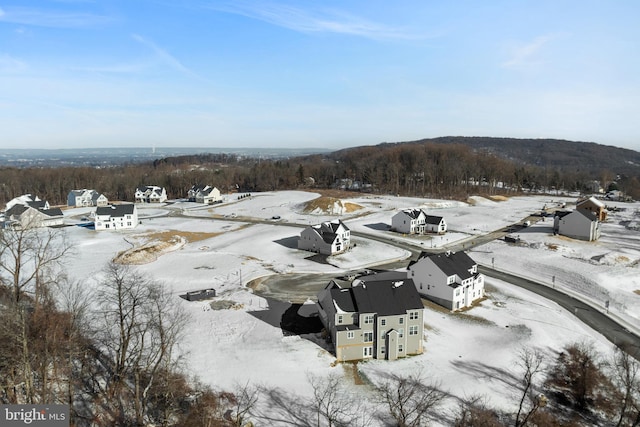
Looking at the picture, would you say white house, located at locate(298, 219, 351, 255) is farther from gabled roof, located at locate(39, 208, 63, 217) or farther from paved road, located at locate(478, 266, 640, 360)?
gabled roof, located at locate(39, 208, 63, 217)

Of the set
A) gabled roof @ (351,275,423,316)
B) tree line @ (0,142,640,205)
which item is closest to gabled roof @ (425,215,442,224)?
gabled roof @ (351,275,423,316)

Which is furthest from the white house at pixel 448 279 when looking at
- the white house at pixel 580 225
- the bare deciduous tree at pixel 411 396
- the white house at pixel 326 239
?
the white house at pixel 580 225

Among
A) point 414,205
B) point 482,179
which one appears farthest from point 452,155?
point 414,205

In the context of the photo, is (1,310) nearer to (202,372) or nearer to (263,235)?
(202,372)

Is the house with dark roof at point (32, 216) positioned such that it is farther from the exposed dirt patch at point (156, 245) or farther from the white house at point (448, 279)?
the white house at point (448, 279)

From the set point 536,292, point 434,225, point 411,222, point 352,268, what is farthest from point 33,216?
point 536,292

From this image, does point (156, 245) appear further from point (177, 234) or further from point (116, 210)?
point (116, 210)
